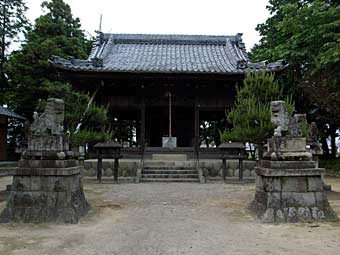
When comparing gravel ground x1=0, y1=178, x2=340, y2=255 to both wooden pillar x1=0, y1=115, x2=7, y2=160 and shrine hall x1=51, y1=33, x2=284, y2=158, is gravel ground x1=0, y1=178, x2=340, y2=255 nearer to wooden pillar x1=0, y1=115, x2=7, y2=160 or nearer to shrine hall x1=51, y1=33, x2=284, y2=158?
shrine hall x1=51, y1=33, x2=284, y2=158

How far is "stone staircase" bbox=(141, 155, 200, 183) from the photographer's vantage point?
13.6 metres

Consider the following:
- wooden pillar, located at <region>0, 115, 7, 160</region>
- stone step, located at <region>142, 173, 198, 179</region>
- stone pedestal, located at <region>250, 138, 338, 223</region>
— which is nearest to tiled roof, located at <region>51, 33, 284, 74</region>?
stone step, located at <region>142, 173, 198, 179</region>

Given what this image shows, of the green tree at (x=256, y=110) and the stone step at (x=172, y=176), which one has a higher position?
the green tree at (x=256, y=110)

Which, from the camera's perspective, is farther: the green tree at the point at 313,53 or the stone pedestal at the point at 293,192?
the green tree at the point at 313,53

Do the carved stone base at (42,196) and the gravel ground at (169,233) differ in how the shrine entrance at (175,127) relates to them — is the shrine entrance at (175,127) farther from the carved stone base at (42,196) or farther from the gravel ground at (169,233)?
the carved stone base at (42,196)

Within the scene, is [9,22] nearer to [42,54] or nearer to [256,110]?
[42,54]

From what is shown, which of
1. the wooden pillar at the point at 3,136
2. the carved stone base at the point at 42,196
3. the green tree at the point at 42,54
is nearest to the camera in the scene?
the carved stone base at the point at 42,196

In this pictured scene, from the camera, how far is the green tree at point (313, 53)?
1458cm

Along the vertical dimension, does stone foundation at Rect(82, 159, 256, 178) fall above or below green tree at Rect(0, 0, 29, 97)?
below

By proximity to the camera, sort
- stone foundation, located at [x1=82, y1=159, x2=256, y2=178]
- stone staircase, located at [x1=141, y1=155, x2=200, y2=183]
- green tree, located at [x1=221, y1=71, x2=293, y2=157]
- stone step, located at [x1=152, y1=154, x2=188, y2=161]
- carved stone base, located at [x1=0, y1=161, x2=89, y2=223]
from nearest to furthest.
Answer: carved stone base, located at [x1=0, y1=161, x2=89, y2=223] → green tree, located at [x1=221, y1=71, x2=293, y2=157] → stone staircase, located at [x1=141, y1=155, x2=200, y2=183] → stone foundation, located at [x1=82, y1=159, x2=256, y2=178] → stone step, located at [x1=152, y1=154, x2=188, y2=161]

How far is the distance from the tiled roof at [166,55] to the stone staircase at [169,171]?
3.98 metres

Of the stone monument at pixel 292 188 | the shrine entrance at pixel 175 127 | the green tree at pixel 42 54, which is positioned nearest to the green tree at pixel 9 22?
the green tree at pixel 42 54

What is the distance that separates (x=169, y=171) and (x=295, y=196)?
8.14 m

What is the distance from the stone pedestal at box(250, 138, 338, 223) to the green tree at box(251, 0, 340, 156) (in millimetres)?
8529
